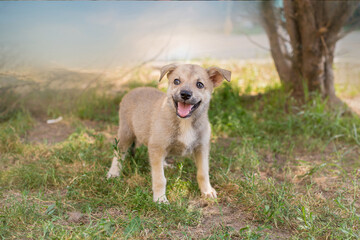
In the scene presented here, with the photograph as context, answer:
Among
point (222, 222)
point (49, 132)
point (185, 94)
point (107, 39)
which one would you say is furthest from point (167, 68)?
point (107, 39)

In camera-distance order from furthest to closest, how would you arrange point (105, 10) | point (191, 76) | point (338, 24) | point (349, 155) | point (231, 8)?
point (231, 8), point (105, 10), point (338, 24), point (349, 155), point (191, 76)

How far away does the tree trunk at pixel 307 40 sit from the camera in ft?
18.3

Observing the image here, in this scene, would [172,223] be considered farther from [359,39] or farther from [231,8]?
[359,39]

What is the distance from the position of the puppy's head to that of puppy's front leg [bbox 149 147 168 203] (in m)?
0.49

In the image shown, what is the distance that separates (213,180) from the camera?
13.2ft

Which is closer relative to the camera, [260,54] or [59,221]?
[59,221]

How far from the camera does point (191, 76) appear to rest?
3.49 metres

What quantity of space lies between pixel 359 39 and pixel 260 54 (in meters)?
2.41

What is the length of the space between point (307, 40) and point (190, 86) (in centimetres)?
318

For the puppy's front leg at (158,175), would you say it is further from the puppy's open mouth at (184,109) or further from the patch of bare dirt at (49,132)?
the patch of bare dirt at (49,132)

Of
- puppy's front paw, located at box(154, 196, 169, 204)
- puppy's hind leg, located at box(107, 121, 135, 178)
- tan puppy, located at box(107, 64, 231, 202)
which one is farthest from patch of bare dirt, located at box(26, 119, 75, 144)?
puppy's front paw, located at box(154, 196, 169, 204)

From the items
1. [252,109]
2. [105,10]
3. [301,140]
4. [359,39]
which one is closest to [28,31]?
[105,10]

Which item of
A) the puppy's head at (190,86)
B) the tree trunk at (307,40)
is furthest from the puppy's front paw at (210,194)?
the tree trunk at (307,40)

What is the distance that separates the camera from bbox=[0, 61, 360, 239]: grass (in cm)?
298
